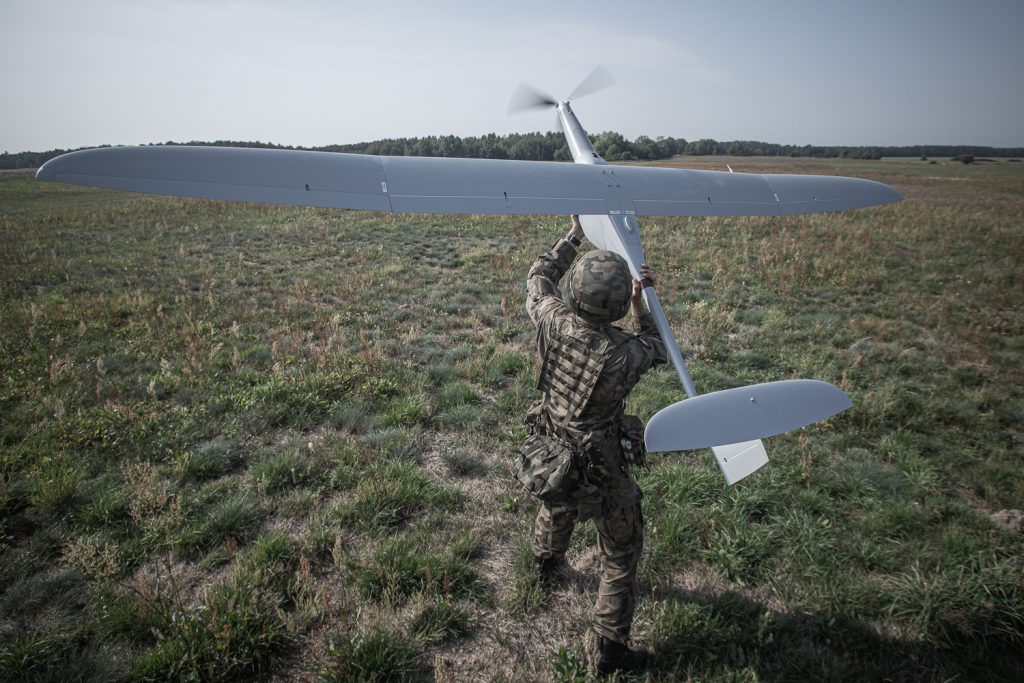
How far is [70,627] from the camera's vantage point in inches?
121

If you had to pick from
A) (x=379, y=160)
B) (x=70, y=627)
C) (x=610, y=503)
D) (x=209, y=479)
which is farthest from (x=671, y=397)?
(x=70, y=627)

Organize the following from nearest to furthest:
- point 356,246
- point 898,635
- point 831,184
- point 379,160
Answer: point 898,635, point 379,160, point 831,184, point 356,246

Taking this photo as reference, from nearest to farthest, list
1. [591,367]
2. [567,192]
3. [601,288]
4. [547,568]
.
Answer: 1. [601,288]
2. [591,367]
3. [547,568]
4. [567,192]

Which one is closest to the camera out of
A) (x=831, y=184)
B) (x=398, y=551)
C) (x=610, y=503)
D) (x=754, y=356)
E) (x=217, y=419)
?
(x=610, y=503)

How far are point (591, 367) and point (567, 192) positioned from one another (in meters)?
2.48

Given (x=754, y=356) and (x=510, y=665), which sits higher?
(x=754, y=356)

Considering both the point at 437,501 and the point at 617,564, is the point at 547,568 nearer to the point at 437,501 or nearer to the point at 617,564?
the point at 617,564

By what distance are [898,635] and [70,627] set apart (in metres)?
5.77

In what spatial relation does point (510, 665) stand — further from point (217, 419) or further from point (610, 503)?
point (217, 419)

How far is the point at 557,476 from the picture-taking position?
115 inches

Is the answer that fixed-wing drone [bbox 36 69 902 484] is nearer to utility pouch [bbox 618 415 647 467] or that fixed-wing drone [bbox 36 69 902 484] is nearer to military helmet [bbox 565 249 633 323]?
utility pouch [bbox 618 415 647 467]

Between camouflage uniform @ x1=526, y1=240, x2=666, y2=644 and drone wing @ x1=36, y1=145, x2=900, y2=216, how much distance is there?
5.68 feet

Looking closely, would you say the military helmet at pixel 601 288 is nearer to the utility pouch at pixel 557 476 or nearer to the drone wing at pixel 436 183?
the utility pouch at pixel 557 476

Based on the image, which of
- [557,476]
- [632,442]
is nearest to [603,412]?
→ [632,442]
